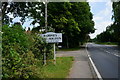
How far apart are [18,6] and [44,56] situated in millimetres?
20056

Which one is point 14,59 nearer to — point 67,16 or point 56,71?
point 56,71

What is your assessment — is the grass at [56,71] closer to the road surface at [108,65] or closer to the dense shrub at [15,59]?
the road surface at [108,65]

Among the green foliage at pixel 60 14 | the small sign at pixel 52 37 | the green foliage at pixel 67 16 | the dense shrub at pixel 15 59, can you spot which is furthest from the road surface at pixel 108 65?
the green foliage at pixel 67 16

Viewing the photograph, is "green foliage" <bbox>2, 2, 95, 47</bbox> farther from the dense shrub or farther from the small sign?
the dense shrub

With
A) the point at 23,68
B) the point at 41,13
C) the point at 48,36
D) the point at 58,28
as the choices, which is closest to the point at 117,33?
the point at 58,28

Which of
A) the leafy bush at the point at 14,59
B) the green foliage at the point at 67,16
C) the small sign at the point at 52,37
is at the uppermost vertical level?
the green foliage at the point at 67,16

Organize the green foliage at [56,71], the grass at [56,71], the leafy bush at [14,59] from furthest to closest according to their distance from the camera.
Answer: the grass at [56,71], the green foliage at [56,71], the leafy bush at [14,59]

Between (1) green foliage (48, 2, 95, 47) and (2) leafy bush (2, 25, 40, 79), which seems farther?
(1) green foliage (48, 2, 95, 47)

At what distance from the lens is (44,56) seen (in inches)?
553

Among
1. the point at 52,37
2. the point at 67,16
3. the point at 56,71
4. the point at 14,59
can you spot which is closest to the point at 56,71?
the point at 56,71

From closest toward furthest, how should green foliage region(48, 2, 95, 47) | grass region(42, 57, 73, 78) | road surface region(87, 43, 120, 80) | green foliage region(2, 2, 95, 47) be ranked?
grass region(42, 57, 73, 78)
road surface region(87, 43, 120, 80)
green foliage region(2, 2, 95, 47)
green foliage region(48, 2, 95, 47)

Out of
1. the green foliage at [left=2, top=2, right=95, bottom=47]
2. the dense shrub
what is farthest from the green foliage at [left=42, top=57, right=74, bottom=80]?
the green foliage at [left=2, top=2, right=95, bottom=47]

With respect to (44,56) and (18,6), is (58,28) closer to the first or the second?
(18,6)

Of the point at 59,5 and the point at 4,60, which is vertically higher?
the point at 59,5
